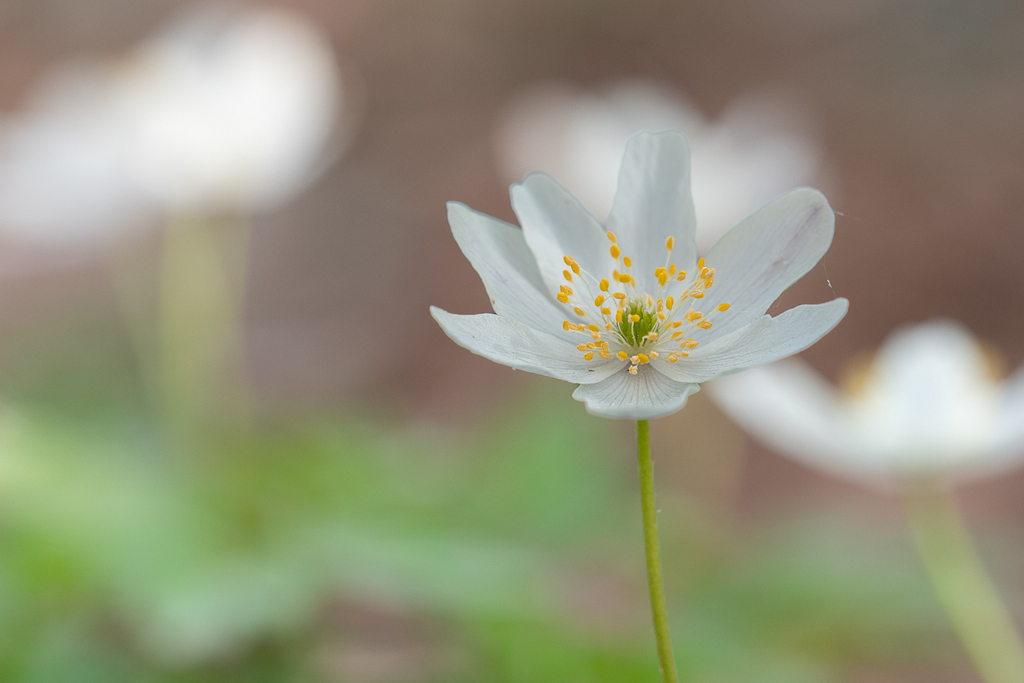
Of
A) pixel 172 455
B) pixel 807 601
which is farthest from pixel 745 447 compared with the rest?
pixel 172 455

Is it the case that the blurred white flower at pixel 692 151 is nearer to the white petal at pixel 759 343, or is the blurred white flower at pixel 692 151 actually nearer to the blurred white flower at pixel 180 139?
the blurred white flower at pixel 180 139

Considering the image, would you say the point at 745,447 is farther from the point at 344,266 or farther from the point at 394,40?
the point at 394,40

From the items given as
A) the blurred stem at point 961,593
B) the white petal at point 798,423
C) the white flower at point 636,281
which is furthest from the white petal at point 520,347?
the blurred stem at point 961,593

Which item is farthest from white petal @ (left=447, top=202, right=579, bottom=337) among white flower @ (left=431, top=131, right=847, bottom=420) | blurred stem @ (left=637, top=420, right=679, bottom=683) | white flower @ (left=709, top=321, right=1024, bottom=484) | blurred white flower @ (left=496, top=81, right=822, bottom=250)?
blurred white flower @ (left=496, top=81, right=822, bottom=250)

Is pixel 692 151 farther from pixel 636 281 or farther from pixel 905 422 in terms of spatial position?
pixel 636 281

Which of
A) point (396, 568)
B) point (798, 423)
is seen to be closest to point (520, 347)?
point (798, 423)

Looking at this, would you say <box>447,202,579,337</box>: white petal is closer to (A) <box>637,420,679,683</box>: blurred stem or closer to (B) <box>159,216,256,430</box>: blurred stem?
(A) <box>637,420,679,683</box>: blurred stem

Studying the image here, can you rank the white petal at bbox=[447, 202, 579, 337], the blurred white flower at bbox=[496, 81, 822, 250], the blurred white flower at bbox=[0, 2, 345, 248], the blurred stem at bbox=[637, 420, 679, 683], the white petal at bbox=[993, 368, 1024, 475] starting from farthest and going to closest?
1. the blurred white flower at bbox=[496, 81, 822, 250]
2. the blurred white flower at bbox=[0, 2, 345, 248]
3. the white petal at bbox=[993, 368, 1024, 475]
4. the white petal at bbox=[447, 202, 579, 337]
5. the blurred stem at bbox=[637, 420, 679, 683]

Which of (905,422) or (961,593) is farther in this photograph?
(961,593)
